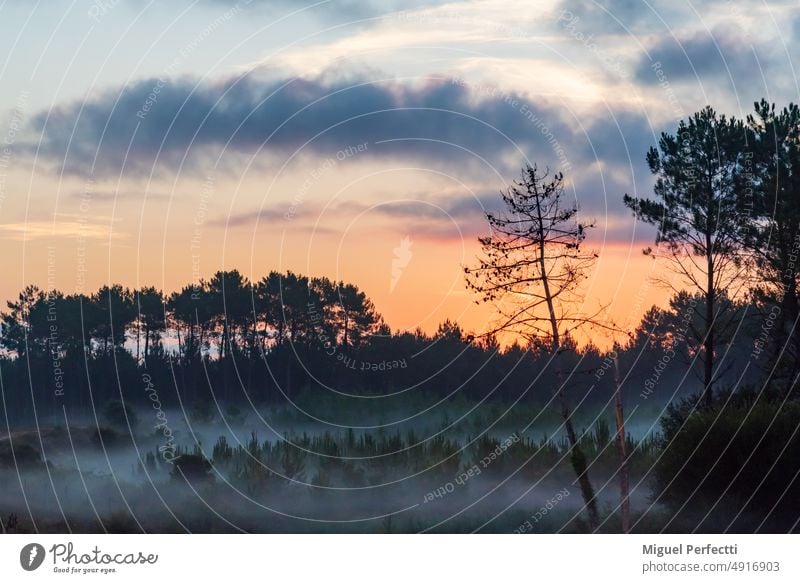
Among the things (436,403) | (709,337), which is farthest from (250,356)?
(709,337)

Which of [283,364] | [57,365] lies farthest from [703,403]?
[57,365]

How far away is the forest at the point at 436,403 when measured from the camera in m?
41.2

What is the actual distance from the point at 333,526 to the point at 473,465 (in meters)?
7.11

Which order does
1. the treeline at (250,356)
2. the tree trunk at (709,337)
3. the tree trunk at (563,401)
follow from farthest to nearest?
1. the treeline at (250,356)
2. the tree trunk at (709,337)
3. the tree trunk at (563,401)

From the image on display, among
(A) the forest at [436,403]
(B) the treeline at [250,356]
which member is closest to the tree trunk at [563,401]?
(A) the forest at [436,403]

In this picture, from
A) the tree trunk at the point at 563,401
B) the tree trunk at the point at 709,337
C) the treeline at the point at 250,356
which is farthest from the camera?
the treeline at the point at 250,356

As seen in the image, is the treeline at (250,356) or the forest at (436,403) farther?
the treeline at (250,356)

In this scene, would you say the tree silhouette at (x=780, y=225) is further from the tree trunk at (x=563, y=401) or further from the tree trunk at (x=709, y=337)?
the tree trunk at (x=563, y=401)

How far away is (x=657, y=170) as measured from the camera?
48.8 metres

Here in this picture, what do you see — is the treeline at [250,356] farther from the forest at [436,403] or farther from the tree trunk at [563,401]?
the tree trunk at [563,401]

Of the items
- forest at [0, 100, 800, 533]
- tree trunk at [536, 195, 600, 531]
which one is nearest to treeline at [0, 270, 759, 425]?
forest at [0, 100, 800, 533]

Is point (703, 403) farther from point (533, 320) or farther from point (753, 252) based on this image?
point (533, 320)

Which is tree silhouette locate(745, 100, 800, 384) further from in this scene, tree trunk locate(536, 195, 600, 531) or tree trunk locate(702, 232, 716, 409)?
tree trunk locate(536, 195, 600, 531)

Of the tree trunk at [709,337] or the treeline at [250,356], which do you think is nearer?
the tree trunk at [709,337]
